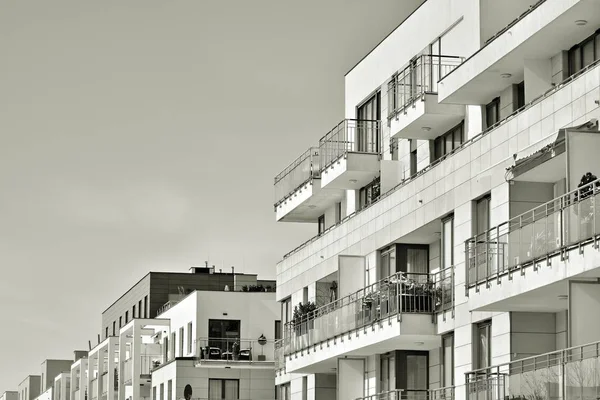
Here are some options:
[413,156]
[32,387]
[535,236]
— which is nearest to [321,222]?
[413,156]

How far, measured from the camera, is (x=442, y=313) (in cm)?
3916

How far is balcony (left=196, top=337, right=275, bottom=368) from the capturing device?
66.6 metres

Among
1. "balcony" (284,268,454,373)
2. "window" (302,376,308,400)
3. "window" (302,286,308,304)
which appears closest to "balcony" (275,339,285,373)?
"window" (302,376,308,400)

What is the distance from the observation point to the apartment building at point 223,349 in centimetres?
6650

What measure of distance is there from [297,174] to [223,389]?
17.1 m

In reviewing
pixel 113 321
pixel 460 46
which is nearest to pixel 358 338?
pixel 460 46

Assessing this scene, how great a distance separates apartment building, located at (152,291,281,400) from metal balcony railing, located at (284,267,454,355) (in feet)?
62.6

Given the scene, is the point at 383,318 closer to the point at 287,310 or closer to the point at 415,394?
the point at 415,394

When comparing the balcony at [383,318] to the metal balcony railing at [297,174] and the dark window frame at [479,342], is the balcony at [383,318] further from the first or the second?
the metal balcony railing at [297,174]

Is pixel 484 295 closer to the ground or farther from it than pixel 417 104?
closer to the ground

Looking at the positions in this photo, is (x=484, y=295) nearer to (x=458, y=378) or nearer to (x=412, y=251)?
(x=458, y=378)

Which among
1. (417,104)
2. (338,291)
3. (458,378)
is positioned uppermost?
(417,104)

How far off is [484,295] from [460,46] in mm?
8866

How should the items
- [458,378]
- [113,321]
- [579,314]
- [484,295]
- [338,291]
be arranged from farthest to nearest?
[113,321]
[338,291]
[458,378]
[484,295]
[579,314]
